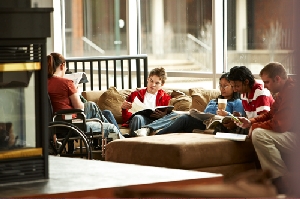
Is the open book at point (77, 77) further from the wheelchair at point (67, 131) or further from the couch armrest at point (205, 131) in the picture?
the couch armrest at point (205, 131)

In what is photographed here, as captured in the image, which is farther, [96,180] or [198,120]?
[198,120]

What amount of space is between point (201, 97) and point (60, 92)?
1.54 metres

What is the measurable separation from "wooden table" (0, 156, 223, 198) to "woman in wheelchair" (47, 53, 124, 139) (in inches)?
89.2

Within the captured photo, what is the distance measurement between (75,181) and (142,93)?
4.07 m

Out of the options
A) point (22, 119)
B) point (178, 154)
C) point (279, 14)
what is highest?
point (279, 14)

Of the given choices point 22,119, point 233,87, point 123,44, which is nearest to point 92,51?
point 123,44

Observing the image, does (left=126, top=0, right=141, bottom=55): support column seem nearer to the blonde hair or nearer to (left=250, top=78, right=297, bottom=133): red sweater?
the blonde hair

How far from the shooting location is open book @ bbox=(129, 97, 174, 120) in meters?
6.69

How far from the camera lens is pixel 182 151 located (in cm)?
522

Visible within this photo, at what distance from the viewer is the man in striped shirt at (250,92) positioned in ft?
18.7

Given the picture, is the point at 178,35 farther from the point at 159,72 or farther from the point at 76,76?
the point at 76,76

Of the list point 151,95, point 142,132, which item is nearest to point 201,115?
point 142,132

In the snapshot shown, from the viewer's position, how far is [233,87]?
5836mm

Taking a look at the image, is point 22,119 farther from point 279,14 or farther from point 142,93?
point 279,14
